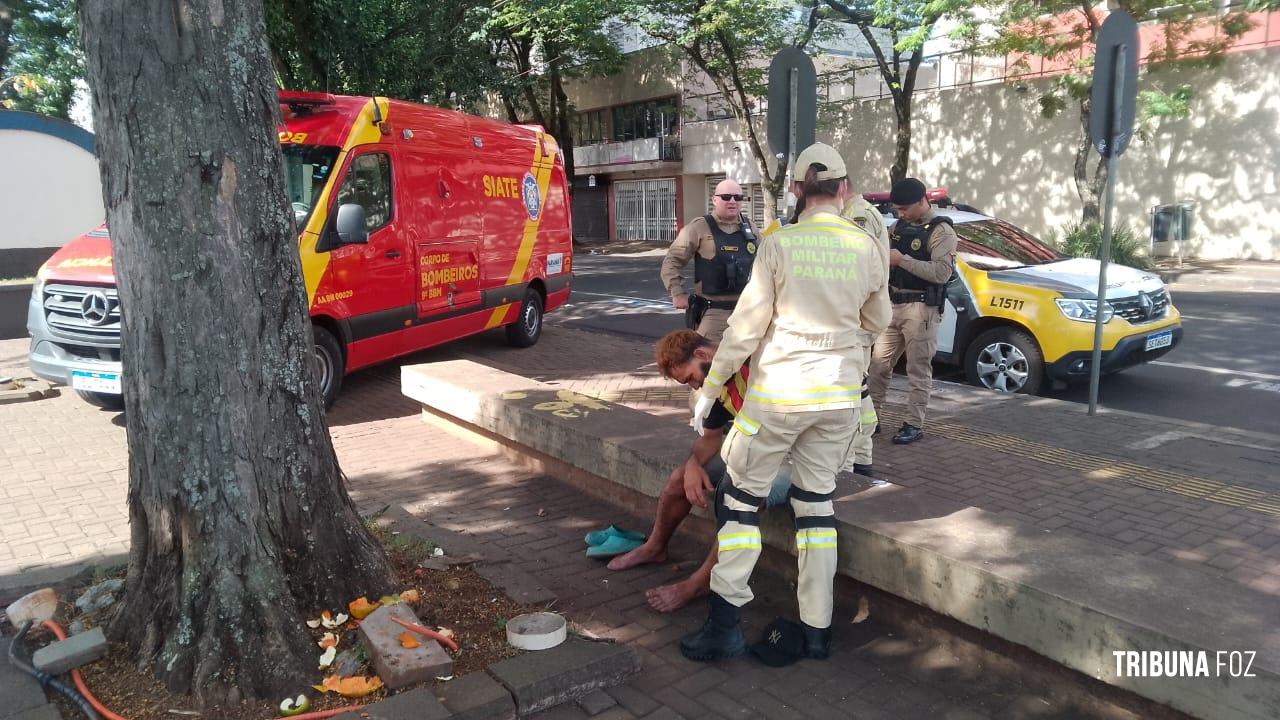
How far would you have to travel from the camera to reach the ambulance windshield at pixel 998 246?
873 centimetres

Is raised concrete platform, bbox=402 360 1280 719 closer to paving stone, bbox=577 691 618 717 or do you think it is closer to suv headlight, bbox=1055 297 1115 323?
paving stone, bbox=577 691 618 717

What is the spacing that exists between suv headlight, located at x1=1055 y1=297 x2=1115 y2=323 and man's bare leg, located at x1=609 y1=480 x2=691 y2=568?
4.84 metres

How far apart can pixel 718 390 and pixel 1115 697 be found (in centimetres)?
168

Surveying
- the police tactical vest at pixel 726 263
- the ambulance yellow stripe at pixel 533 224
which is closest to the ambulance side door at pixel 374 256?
the ambulance yellow stripe at pixel 533 224

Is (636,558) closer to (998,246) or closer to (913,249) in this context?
(913,249)

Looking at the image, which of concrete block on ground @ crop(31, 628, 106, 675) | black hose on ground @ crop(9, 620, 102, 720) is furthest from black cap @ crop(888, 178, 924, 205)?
black hose on ground @ crop(9, 620, 102, 720)

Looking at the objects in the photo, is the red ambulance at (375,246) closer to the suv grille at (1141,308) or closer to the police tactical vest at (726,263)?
the police tactical vest at (726,263)

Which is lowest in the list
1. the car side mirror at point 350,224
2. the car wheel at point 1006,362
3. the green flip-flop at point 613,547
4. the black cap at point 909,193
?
the green flip-flop at point 613,547

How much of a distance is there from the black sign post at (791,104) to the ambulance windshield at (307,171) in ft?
12.5

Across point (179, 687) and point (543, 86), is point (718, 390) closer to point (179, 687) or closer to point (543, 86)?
point (179, 687)

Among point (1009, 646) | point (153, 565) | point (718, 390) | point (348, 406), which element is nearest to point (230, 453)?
point (153, 565)

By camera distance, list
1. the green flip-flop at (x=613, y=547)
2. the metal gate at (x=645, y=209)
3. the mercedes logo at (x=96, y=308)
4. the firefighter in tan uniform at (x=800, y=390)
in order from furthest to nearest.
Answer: the metal gate at (x=645, y=209)
the mercedes logo at (x=96, y=308)
the green flip-flop at (x=613, y=547)
the firefighter in tan uniform at (x=800, y=390)

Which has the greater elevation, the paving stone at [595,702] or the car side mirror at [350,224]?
the car side mirror at [350,224]

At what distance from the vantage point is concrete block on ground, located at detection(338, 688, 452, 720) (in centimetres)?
304
